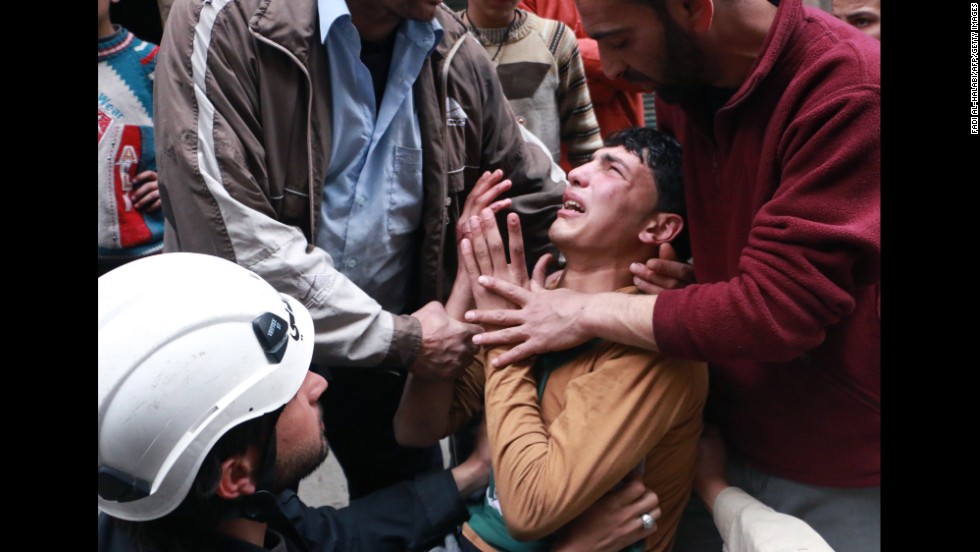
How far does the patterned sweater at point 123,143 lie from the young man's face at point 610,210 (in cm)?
184

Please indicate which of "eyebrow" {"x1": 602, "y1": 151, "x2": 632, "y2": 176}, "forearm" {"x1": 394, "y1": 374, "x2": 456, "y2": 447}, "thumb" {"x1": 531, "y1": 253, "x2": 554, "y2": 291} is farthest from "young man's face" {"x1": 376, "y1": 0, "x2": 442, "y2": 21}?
"forearm" {"x1": 394, "y1": 374, "x2": 456, "y2": 447}

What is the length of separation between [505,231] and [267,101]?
3.00 ft

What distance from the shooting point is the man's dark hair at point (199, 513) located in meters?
1.86

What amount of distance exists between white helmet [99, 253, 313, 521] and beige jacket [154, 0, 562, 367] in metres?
0.41

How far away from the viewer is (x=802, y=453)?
7.34 feet

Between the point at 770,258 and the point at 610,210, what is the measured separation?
0.67 m

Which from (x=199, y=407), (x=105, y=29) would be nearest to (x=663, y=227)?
(x=199, y=407)

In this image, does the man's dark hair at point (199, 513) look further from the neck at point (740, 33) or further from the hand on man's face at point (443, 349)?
the neck at point (740, 33)

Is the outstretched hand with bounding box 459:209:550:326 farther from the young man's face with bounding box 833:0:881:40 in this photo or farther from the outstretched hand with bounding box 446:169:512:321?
the young man's face with bounding box 833:0:881:40

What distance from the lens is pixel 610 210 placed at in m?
2.44

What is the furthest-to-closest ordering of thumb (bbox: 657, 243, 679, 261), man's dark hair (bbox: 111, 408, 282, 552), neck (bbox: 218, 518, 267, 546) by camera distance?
1. thumb (bbox: 657, 243, 679, 261)
2. neck (bbox: 218, 518, 267, 546)
3. man's dark hair (bbox: 111, 408, 282, 552)

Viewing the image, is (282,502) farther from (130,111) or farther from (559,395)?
(130,111)

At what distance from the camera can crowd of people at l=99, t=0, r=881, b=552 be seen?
1825 millimetres

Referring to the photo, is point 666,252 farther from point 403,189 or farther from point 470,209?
point 403,189
